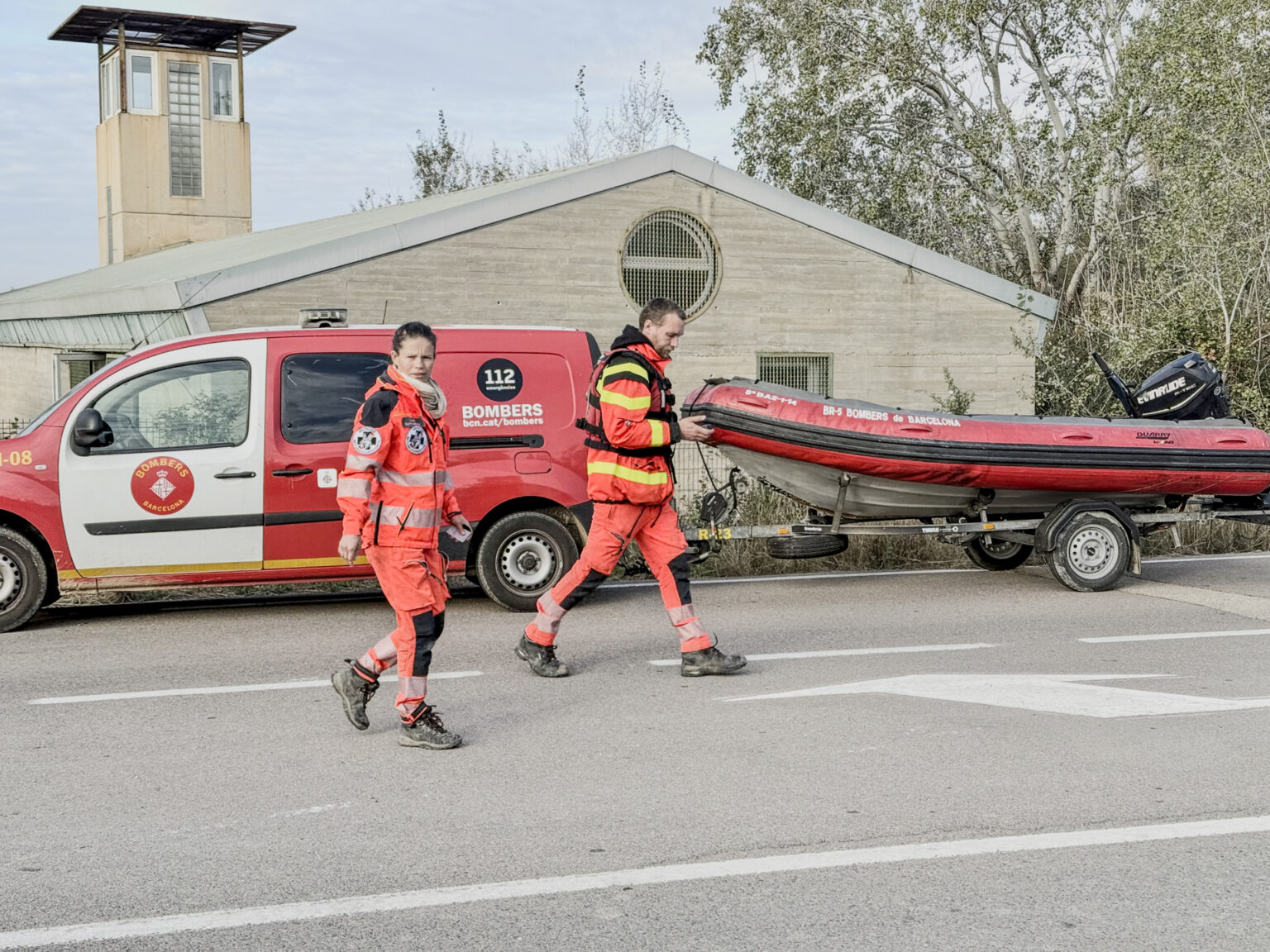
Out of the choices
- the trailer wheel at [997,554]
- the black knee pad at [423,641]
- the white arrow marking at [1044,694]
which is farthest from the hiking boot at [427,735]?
the trailer wheel at [997,554]

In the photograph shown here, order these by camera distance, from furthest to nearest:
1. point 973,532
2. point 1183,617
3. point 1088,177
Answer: point 1088,177 < point 973,532 < point 1183,617

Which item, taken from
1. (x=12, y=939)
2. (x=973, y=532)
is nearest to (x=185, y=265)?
(x=973, y=532)

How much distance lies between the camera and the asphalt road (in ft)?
13.3

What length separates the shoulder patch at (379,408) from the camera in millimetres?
5879

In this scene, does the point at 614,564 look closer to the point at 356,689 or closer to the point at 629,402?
the point at 629,402

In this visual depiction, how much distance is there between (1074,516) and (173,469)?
637cm

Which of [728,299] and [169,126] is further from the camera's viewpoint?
[169,126]

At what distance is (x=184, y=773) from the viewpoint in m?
5.54

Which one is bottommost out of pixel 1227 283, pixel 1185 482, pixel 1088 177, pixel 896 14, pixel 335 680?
pixel 335 680

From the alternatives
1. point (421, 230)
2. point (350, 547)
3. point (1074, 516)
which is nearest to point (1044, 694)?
point (350, 547)

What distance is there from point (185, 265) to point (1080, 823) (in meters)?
17.6

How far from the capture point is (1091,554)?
10.2 meters

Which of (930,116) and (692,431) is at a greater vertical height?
(930,116)

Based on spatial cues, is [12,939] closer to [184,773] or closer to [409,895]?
→ [409,895]
